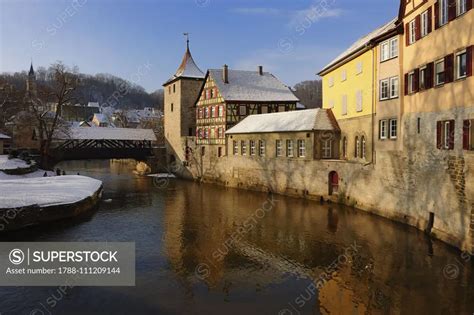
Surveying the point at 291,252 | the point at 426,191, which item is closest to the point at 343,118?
the point at 426,191

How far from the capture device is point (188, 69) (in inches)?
1718

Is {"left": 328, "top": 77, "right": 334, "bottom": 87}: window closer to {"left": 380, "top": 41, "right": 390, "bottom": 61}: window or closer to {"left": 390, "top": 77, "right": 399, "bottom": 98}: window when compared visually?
{"left": 380, "top": 41, "right": 390, "bottom": 61}: window

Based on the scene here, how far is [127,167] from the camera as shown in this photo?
178 feet

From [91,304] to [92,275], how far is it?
218 centimetres


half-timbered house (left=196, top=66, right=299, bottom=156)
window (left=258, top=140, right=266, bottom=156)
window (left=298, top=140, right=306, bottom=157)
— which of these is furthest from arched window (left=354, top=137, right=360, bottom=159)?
half-timbered house (left=196, top=66, right=299, bottom=156)

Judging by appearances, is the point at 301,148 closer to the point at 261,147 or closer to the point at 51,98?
the point at 261,147

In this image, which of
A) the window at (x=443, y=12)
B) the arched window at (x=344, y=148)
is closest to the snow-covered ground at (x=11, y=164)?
the arched window at (x=344, y=148)

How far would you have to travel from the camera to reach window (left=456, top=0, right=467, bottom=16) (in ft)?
44.0

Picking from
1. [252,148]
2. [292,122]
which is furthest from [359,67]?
[252,148]

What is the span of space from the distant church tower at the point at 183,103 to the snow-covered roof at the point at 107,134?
10.9 ft

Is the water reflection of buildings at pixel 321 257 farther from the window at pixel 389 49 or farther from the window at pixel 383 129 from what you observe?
the window at pixel 389 49

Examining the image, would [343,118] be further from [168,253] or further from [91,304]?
[91,304]

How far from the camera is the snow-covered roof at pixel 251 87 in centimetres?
3769

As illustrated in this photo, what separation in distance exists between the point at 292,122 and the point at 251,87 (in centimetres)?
1153
